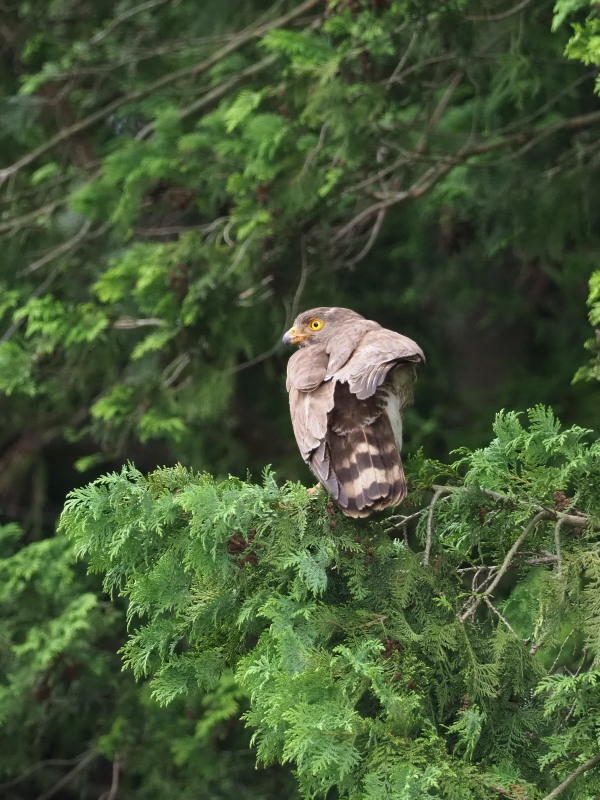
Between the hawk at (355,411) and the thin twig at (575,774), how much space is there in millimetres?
766

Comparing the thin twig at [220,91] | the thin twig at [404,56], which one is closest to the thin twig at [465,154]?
the thin twig at [404,56]

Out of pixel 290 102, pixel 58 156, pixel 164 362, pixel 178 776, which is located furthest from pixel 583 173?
pixel 178 776

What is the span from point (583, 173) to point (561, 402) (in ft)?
5.80

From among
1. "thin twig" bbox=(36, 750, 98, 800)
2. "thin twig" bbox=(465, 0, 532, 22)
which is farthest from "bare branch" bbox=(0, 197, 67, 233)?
"thin twig" bbox=(36, 750, 98, 800)

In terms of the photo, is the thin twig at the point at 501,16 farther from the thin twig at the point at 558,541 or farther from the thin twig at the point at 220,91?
the thin twig at the point at 558,541

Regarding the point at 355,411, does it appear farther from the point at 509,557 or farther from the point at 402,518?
the point at 509,557

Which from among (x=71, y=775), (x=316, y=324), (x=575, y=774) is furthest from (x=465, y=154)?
(x=71, y=775)

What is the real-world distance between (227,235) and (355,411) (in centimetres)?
227

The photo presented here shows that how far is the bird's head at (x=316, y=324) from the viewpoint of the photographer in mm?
4211

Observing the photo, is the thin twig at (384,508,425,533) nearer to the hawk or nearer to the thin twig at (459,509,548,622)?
the hawk

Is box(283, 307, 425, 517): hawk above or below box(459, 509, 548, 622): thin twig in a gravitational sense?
above

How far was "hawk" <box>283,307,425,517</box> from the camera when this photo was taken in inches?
110

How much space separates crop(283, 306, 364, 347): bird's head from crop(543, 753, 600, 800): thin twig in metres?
2.13

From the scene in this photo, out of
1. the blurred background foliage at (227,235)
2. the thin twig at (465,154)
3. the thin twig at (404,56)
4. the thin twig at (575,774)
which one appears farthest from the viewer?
the thin twig at (465,154)
